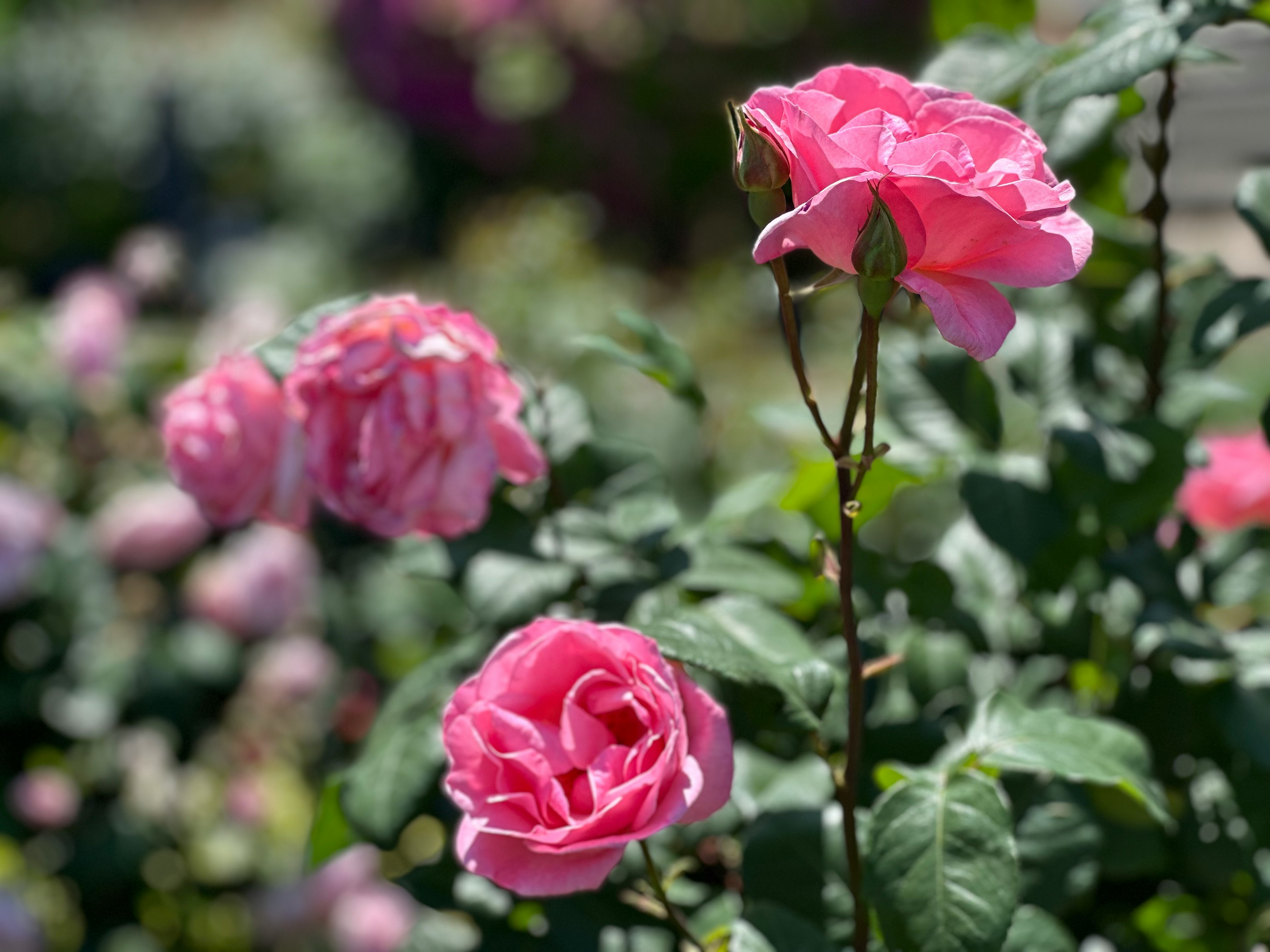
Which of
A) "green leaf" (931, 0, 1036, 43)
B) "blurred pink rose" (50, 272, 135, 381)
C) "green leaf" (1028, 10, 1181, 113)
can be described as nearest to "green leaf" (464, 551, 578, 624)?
"green leaf" (1028, 10, 1181, 113)

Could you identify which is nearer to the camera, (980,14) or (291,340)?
(291,340)

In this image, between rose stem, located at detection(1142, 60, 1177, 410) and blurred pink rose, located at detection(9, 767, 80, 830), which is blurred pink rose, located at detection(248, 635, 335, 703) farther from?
rose stem, located at detection(1142, 60, 1177, 410)

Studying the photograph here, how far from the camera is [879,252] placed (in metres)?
0.42

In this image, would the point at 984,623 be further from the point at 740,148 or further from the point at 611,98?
the point at 611,98

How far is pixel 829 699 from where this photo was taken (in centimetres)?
53

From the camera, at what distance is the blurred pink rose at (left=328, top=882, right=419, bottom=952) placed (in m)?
1.34

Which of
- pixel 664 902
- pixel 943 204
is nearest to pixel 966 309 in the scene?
pixel 943 204

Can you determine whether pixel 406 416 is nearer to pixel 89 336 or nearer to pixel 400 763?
pixel 400 763

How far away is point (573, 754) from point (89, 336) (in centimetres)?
108

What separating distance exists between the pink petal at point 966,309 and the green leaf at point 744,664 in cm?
17

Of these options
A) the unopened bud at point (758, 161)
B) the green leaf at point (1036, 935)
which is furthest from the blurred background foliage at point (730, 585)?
the unopened bud at point (758, 161)

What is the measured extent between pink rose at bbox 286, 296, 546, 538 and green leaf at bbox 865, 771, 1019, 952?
0.27 metres

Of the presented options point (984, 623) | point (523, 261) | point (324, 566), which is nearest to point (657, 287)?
point (523, 261)

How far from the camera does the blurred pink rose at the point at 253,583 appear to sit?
4.65 ft
